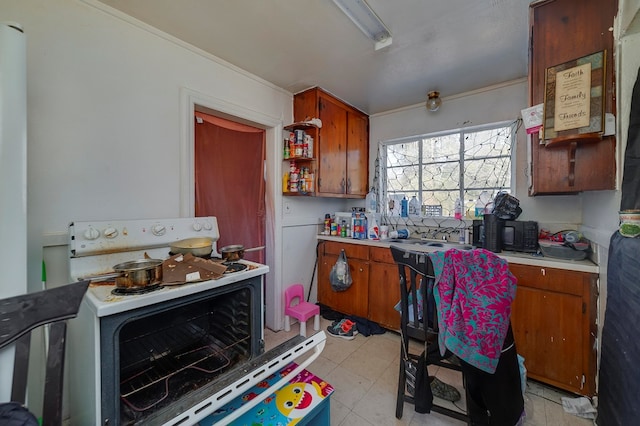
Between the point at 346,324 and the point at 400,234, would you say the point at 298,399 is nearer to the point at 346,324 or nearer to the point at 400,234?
the point at 346,324

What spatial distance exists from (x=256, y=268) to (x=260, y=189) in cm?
137

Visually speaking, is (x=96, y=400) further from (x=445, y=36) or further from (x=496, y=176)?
(x=496, y=176)

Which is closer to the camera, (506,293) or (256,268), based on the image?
(506,293)

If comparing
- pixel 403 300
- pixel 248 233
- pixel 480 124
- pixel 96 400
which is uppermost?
pixel 480 124

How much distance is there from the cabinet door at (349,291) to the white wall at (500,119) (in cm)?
156

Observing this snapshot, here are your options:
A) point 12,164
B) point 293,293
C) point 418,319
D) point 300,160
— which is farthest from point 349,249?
point 12,164

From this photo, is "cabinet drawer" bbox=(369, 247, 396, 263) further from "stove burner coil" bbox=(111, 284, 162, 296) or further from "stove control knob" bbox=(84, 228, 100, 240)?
"stove control knob" bbox=(84, 228, 100, 240)

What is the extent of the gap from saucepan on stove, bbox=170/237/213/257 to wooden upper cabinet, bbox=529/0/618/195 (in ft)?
6.65

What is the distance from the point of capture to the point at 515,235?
80.7 inches

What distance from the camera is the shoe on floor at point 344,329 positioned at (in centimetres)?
243

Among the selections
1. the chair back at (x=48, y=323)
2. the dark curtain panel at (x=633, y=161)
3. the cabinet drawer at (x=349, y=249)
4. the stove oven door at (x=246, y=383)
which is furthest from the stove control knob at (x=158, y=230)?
the dark curtain panel at (x=633, y=161)

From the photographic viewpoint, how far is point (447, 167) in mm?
2797

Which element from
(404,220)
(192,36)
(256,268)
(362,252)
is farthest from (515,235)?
(192,36)

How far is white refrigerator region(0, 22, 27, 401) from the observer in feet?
3.08
